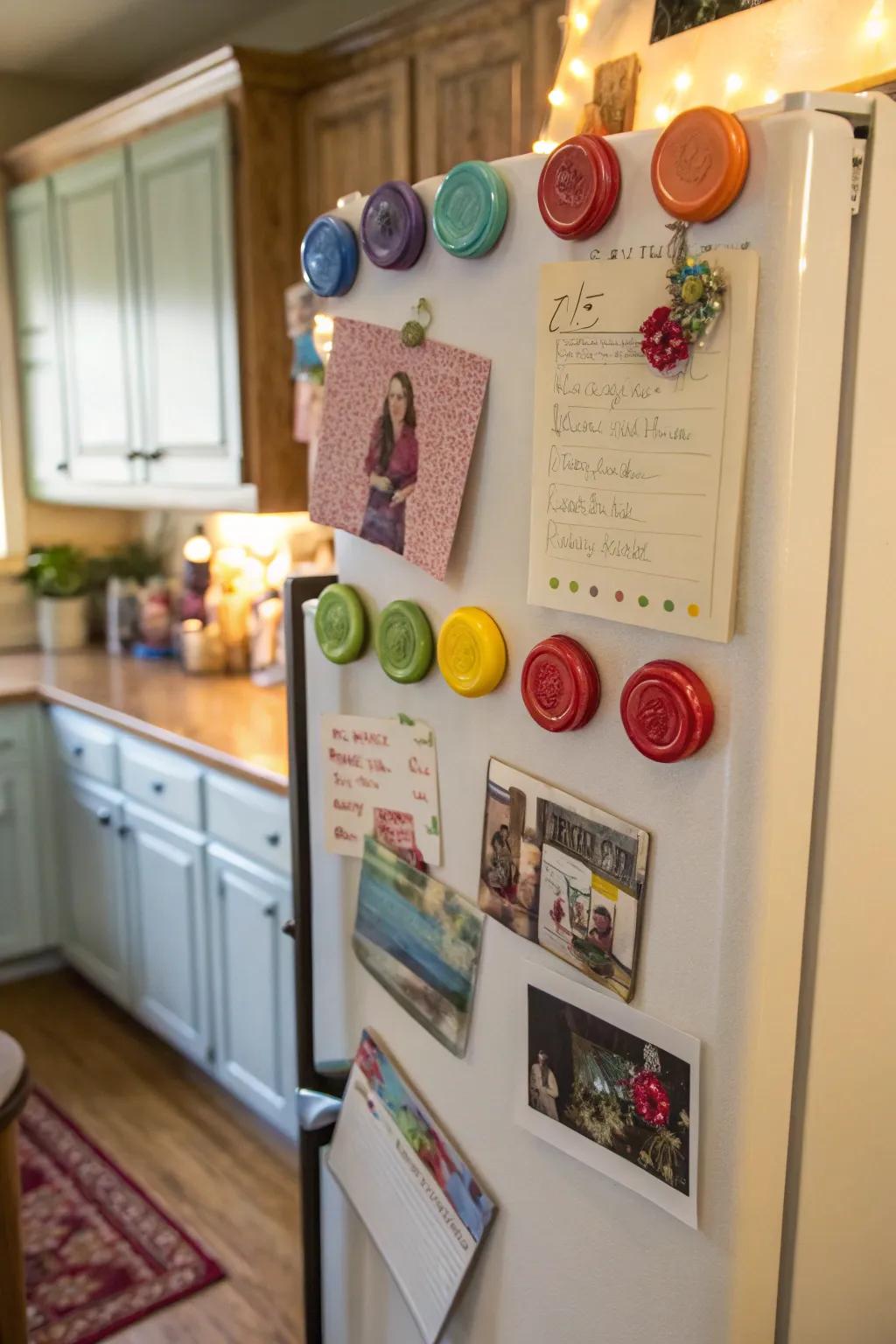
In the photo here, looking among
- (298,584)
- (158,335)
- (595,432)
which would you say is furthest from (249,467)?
(595,432)

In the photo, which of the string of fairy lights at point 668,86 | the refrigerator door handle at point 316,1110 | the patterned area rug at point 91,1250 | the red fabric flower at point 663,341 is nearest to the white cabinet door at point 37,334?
the patterned area rug at point 91,1250

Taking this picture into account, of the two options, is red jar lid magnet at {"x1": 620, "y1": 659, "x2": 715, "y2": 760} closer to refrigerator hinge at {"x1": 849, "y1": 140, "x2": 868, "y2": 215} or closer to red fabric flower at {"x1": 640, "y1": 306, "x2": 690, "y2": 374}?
red fabric flower at {"x1": 640, "y1": 306, "x2": 690, "y2": 374}

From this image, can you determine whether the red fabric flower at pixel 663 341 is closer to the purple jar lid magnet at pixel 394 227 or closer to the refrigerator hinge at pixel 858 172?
the refrigerator hinge at pixel 858 172

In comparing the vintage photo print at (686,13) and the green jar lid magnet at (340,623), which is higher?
the vintage photo print at (686,13)

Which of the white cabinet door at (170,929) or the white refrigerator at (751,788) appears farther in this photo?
the white cabinet door at (170,929)

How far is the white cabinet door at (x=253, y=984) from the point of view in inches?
91.7

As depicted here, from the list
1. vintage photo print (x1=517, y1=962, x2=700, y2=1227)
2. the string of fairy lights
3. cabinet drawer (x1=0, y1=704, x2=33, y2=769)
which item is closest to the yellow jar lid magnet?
vintage photo print (x1=517, y1=962, x2=700, y2=1227)

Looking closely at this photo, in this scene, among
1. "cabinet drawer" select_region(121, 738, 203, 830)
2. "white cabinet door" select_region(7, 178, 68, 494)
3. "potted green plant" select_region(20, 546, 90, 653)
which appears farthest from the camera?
"potted green plant" select_region(20, 546, 90, 653)

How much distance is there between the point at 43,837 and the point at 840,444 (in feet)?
A: 9.47

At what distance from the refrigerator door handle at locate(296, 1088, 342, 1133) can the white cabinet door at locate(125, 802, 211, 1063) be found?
126 centimetres

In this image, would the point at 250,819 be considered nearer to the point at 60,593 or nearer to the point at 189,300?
the point at 189,300

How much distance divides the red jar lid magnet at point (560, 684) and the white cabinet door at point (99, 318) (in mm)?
2366

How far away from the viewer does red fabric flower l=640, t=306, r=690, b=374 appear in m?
0.81

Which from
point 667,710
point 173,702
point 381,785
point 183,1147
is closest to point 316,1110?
point 381,785
